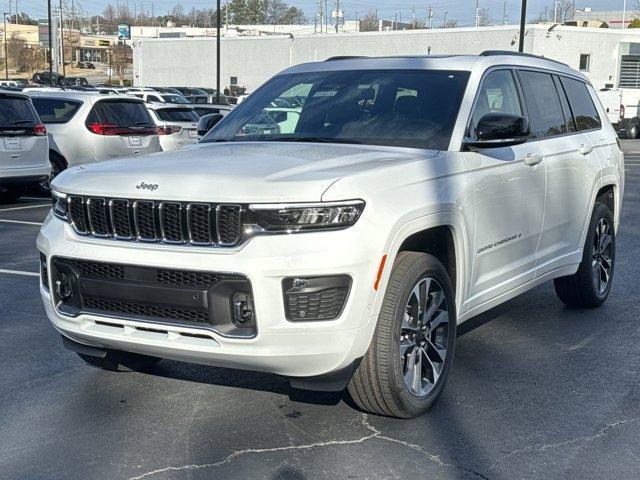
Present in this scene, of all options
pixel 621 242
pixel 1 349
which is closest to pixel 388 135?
pixel 1 349

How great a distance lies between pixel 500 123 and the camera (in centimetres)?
518

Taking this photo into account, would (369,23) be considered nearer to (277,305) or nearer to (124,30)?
(124,30)

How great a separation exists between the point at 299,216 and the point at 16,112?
35.3 feet

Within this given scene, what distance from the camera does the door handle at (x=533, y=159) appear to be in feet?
19.1

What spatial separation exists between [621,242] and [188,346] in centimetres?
788

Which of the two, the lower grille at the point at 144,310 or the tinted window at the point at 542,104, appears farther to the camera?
the tinted window at the point at 542,104

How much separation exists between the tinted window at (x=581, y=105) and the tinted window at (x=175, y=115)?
48.0ft

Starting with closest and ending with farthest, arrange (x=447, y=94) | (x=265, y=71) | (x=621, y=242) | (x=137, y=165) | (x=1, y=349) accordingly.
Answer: (x=137, y=165) → (x=447, y=94) → (x=1, y=349) → (x=621, y=242) → (x=265, y=71)

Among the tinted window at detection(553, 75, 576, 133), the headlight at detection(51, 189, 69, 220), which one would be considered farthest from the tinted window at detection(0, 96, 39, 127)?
the headlight at detection(51, 189, 69, 220)

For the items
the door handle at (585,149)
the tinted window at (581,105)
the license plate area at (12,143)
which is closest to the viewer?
the door handle at (585,149)

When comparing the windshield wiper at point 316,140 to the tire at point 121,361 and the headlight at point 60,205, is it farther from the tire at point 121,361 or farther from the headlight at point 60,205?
the tire at point 121,361

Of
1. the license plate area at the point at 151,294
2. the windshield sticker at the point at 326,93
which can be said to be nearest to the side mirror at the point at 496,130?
the windshield sticker at the point at 326,93

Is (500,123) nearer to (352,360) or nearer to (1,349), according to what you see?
(352,360)

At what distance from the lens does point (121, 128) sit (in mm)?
16047
